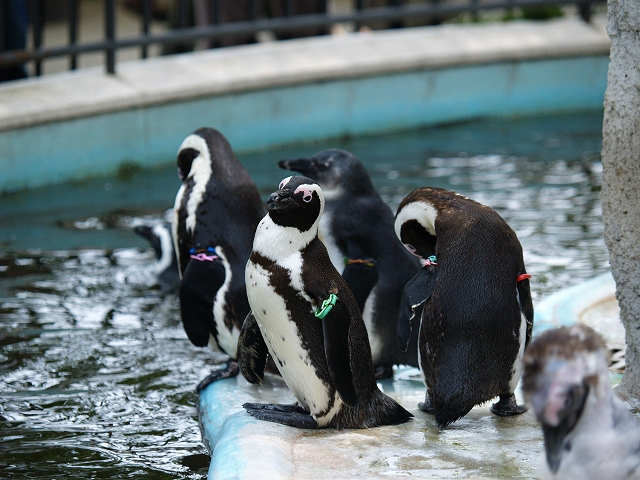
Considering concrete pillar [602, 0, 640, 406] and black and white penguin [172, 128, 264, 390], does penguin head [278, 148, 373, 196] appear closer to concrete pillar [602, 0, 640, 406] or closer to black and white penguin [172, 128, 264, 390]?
black and white penguin [172, 128, 264, 390]

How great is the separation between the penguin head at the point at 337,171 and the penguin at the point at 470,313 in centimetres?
74

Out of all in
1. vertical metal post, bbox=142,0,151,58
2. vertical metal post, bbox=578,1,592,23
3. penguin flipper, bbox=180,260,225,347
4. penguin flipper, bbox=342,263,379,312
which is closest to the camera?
penguin flipper, bbox=180,260,225,347

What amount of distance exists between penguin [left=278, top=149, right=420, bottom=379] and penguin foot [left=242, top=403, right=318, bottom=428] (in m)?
0.68

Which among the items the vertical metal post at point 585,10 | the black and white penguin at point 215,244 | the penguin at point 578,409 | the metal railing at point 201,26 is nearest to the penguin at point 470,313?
the black and white penguin at point 215,244

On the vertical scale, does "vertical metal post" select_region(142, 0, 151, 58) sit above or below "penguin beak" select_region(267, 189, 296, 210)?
above

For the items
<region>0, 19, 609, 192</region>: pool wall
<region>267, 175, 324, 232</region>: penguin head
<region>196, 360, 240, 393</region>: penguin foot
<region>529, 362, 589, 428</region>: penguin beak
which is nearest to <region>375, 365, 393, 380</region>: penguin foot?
<region>196, 360, 240, 393</region>: penguin foot

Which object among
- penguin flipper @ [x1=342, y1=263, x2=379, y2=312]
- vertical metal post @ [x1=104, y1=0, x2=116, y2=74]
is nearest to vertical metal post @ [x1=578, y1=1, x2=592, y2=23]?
vertical metal post @ [x1=104, y1=0, x2=116, y2=74]

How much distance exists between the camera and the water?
3209mm

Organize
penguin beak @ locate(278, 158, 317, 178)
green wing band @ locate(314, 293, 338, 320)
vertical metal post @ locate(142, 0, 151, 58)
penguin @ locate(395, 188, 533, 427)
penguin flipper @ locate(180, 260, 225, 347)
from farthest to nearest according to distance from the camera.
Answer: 1. vertical metal post @ locate(142, 0, 151, 58)
2. penguin beak @ locate(278, 158, 317, 178)
3. penguin flipper @ locate(180, 260, 225, 347)
4. penguin @ locate(395, 188, 533, 427)
5. green wing band @ locate(314, 293, 338, 320)

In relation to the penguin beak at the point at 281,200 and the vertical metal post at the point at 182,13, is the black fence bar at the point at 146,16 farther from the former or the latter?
the penguin beak at the point at 281,200

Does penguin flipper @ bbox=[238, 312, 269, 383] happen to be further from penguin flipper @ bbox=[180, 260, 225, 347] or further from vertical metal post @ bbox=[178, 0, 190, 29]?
vertical metal post @ bbox=[178, 0, 190, 29]

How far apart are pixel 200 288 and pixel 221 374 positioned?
29 centimetres

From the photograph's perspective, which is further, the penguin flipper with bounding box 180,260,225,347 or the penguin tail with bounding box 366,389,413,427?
the penguin flipper with bounding box 180,260,225,347

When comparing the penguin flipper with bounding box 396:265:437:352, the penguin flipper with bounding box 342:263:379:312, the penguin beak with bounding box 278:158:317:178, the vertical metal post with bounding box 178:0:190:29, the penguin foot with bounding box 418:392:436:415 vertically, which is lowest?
the penguin foot with bounding box 418:392:436:415
